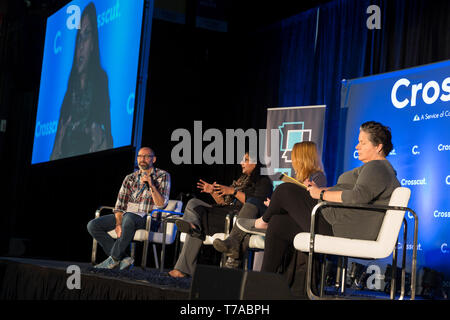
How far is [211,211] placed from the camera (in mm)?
4328

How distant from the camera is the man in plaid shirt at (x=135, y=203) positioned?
15.0 feet

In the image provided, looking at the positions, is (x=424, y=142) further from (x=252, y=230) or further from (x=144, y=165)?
(x=144, y=165)

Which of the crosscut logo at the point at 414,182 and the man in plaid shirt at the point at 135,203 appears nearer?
the man in plaid shirt at the point at 135,203

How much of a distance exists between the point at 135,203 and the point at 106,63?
1.79m

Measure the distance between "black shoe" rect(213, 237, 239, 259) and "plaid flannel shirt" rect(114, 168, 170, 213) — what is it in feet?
3.78

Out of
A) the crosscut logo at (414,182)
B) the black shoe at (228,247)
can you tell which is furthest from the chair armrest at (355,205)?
the crosscut logo at (414,182)

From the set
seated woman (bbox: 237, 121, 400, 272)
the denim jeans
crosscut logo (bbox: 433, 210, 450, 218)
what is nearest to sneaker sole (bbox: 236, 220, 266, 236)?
seated woman (bbox: 237, 121, 400, 272)

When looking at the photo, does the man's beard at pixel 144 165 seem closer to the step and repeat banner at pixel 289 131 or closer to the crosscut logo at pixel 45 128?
the step and repeat banner at pixel 289 131

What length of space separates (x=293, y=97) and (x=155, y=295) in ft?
13.9

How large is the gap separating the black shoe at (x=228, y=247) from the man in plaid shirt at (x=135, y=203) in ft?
3.41

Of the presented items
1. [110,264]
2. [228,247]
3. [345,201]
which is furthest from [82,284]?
[345,201]

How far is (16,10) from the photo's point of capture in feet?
26.7

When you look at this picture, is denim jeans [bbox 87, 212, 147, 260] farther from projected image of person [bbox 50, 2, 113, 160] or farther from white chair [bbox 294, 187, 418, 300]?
white chair [bbox 294, 187, 418, 300]

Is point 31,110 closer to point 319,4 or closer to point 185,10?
point 185,10
